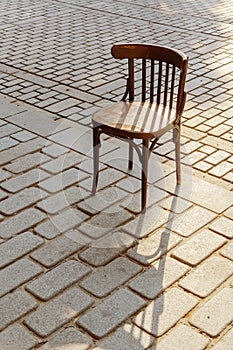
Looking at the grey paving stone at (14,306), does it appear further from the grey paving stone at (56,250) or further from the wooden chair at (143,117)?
the wooden chair at (143,117)

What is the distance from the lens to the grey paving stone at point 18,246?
3.63m

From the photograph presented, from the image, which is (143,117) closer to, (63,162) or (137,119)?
(137,119)

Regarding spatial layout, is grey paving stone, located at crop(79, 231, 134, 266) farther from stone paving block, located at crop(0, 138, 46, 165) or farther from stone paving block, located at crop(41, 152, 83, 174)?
stone paving block, located at crop(0, 138, 46, 165)

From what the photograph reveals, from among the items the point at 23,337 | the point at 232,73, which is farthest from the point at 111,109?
the point at 232,73

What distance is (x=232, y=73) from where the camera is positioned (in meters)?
6.62

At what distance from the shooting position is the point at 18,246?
3.74 meters

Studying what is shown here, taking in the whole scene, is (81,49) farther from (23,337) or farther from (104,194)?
(23,337)

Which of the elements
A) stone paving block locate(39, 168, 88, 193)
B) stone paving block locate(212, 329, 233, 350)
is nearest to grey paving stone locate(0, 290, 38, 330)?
stone paving block locate(212, 329, 233, 350)

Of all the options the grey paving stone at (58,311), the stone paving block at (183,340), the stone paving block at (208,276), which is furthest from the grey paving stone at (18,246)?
the stone paving block at (183,340)

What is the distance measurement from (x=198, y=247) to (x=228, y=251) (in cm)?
20

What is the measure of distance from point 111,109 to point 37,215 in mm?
935

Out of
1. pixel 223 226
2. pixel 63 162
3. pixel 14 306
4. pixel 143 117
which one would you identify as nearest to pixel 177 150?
pixel 143 117

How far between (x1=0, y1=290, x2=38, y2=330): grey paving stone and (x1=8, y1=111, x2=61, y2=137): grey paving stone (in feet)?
6.99

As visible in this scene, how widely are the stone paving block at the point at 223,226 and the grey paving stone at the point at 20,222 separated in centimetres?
121
